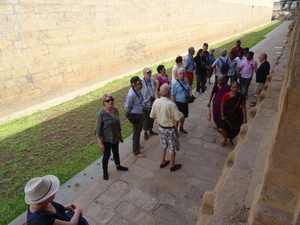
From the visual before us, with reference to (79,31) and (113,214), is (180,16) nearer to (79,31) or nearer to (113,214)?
(79,31)

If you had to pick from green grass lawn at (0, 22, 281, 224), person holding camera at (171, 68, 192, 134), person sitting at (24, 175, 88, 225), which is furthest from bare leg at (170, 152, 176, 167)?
person sitting at (24, 175, 88, 225)

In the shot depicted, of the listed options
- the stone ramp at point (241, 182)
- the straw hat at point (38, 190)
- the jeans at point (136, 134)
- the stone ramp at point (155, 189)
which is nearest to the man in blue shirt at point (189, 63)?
the stone ramp at point (155, 189)

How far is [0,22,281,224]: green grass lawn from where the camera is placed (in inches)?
154

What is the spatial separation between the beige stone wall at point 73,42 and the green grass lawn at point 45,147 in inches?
39.8

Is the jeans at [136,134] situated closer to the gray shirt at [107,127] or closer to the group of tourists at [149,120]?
the group of tourists at [149,120]

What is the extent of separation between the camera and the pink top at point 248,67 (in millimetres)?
6738

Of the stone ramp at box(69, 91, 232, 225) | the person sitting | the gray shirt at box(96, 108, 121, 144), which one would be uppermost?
the person sitting

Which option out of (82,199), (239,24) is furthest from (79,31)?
(239,24)

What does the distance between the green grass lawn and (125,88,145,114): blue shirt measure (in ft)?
4.21

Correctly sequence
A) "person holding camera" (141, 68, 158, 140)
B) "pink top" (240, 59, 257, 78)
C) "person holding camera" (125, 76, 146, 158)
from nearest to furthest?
"person holding camera" (125, 76, 146, 158) → "person holding camera" (141, 68, 158, 140) → "pink top" (240, 59, 257, 78)

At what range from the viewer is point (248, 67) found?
22.1 feet

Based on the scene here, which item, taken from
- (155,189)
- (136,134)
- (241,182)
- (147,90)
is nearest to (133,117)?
(136,134)

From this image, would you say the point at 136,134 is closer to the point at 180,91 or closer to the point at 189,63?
the point at 180,91

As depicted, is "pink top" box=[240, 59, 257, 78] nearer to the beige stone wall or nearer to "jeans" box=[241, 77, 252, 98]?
"jeans" box=[241, 77, 252, 98]
